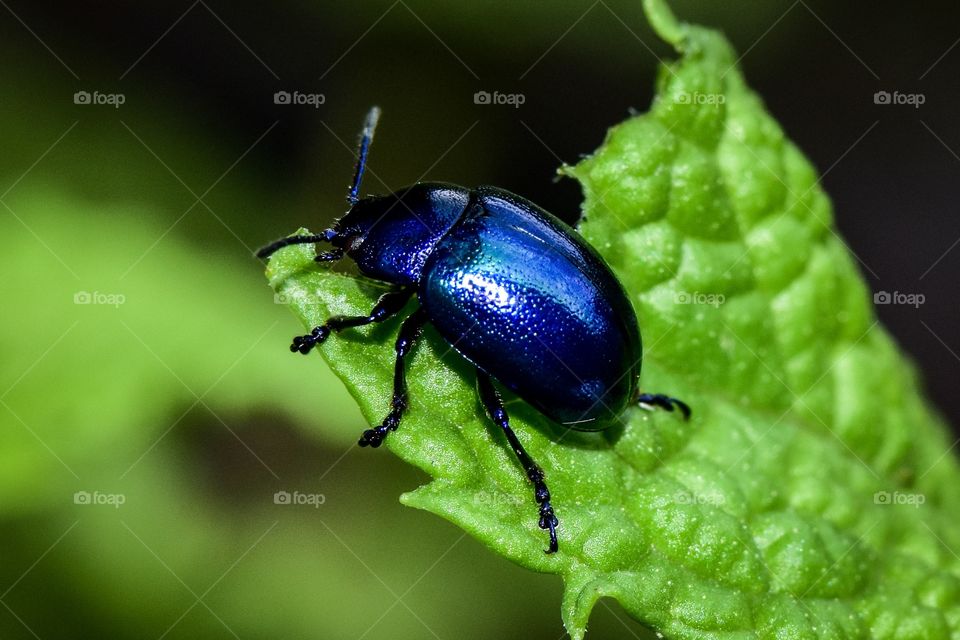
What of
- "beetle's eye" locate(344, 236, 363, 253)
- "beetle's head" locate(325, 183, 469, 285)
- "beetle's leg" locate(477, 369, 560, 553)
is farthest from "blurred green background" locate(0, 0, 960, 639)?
"beetle's leg" locate(477, 369, 560, 553)

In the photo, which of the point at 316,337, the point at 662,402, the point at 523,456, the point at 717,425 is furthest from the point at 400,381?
the point at 717,425

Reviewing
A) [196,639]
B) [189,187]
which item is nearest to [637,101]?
[189,187]

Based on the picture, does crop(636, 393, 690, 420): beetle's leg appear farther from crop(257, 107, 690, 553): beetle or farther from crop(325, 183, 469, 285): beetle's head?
crop(325, 183, 469, 285): beetle's head

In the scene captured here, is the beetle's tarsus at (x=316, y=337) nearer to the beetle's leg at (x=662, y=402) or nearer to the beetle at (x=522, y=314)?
the beetle at (x=522, y=314)

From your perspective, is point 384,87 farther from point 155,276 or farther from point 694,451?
point 694,451

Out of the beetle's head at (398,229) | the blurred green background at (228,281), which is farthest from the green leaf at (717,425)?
the blurred green background at (228,281)

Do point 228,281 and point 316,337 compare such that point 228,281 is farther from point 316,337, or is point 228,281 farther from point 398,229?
point 316,337
